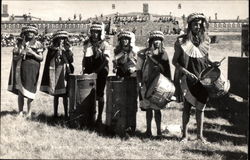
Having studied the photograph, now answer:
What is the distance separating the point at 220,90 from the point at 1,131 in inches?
144

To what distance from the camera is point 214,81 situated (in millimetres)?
6430

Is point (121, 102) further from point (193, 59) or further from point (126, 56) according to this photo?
point (193, 59)

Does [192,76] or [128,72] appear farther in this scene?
[128,72]

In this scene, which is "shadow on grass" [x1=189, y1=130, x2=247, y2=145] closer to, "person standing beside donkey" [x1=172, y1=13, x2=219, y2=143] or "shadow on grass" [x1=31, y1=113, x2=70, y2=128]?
"person standing beside donkey" [x1=172, y1=13, x2=219, y2=143]

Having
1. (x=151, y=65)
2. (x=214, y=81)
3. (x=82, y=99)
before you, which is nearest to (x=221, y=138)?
(x=214, y=81)

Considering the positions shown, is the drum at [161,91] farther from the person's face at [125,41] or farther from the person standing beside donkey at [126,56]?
the person's face at [125,41]

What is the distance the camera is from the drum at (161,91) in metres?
6.59

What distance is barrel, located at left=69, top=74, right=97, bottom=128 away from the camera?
7.51 m

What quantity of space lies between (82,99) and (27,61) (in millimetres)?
1397

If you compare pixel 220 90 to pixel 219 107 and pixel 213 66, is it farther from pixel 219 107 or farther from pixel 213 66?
pixel 219 107

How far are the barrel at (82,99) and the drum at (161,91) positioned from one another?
50.2 inches

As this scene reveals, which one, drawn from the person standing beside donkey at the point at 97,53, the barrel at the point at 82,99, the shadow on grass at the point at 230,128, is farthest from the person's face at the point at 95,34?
the shadow on grass at the point at 230,128

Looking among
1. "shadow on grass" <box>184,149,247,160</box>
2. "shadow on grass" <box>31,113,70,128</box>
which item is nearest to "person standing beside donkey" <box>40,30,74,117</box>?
"shadow on grass" <box>31,113,70,128</box>

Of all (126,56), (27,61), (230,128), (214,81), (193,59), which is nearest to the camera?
(214,81)
